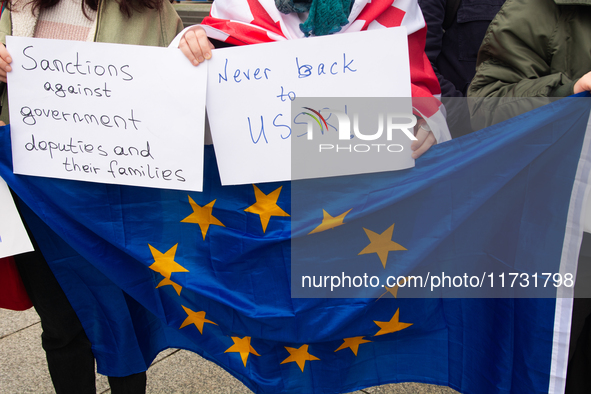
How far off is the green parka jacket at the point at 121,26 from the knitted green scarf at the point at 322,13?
1.47 ft

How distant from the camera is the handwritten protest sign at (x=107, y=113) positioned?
1278 mm

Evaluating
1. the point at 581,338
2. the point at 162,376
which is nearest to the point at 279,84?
the point at 581,338

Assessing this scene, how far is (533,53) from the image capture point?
142cm

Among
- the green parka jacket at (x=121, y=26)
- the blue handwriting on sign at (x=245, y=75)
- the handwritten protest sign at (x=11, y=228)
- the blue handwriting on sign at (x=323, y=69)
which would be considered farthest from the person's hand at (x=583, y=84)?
the handwritten protest sign at (x=11, y=228)

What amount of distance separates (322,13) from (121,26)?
2.20 ft

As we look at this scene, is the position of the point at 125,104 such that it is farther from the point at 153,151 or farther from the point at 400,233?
the point at 400,233

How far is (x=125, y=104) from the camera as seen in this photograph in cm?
130

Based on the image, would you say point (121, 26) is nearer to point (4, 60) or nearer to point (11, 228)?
point (4, 60)

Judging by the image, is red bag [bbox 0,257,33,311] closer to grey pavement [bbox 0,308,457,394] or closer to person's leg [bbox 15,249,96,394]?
person's leg [bbox 15,249,96,394]

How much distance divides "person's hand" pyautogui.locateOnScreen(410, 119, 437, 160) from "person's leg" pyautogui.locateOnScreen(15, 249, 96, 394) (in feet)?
4.37

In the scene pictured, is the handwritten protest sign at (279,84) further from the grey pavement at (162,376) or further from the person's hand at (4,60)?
the grey pavement at (162,376)

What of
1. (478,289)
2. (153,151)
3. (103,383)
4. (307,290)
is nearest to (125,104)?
(153,151)

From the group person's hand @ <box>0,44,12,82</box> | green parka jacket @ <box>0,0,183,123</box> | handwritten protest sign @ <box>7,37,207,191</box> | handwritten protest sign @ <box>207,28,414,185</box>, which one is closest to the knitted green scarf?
handwritten protest sign @ <box>207,28,414,185</box>

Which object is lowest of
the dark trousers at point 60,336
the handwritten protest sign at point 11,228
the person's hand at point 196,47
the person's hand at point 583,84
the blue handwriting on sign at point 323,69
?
the dark trousers at point 60,336
